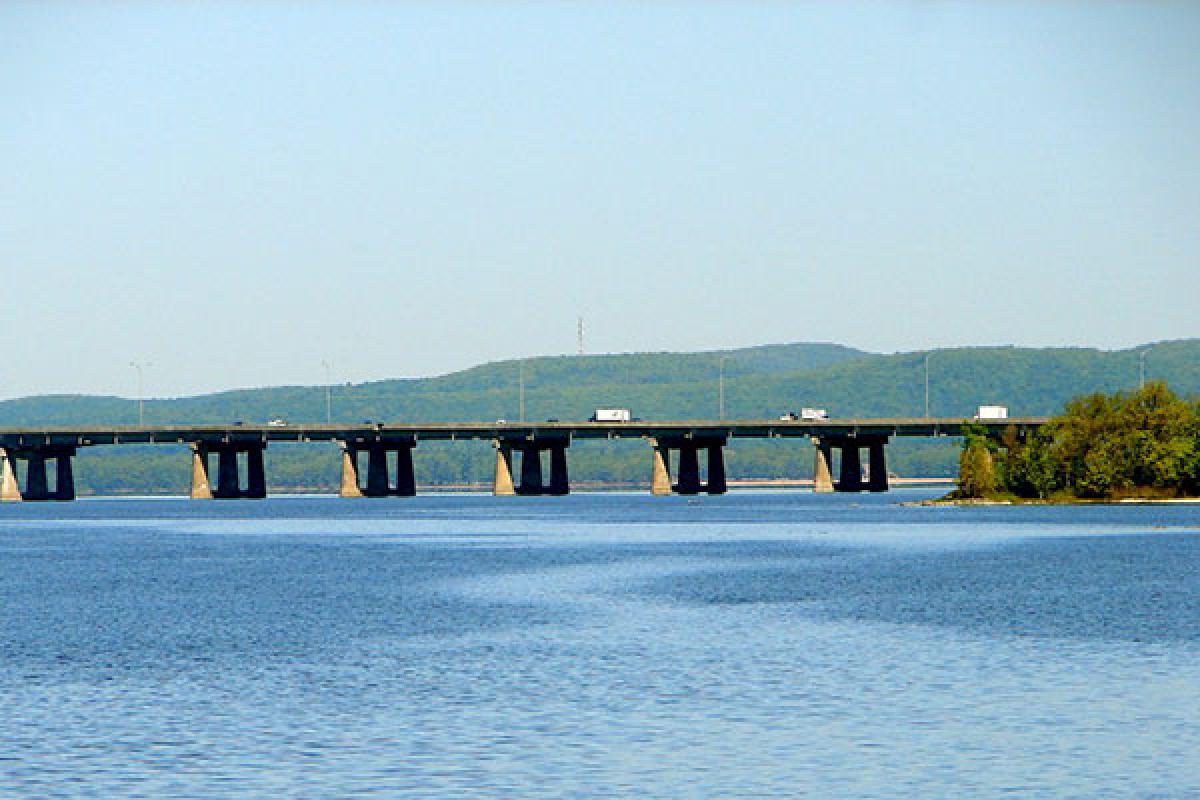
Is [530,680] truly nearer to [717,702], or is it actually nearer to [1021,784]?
[717,702]

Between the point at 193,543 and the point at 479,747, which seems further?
the point at 193,543

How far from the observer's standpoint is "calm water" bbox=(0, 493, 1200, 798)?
38.4m

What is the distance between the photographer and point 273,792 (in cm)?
3631

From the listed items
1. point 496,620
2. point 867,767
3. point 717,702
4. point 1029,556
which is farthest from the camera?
point 1029,556

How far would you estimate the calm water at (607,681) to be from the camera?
3838 cm

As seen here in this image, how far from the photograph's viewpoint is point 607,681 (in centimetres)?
5294

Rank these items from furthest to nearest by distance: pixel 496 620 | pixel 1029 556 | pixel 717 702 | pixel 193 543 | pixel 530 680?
pixel 193 543
pixel 1029 556
pixel 496 620
pixel 530 680
pixel 717 702

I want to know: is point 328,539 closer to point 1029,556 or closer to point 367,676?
point 1029,556

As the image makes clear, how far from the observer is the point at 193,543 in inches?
6156

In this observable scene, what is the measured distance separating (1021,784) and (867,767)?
3.10 m

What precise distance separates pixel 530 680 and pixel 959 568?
57719 mm

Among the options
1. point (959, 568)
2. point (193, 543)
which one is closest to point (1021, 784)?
point (959, 568)

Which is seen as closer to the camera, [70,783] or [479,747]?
[70,783]

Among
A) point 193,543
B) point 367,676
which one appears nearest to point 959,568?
point 367,676
